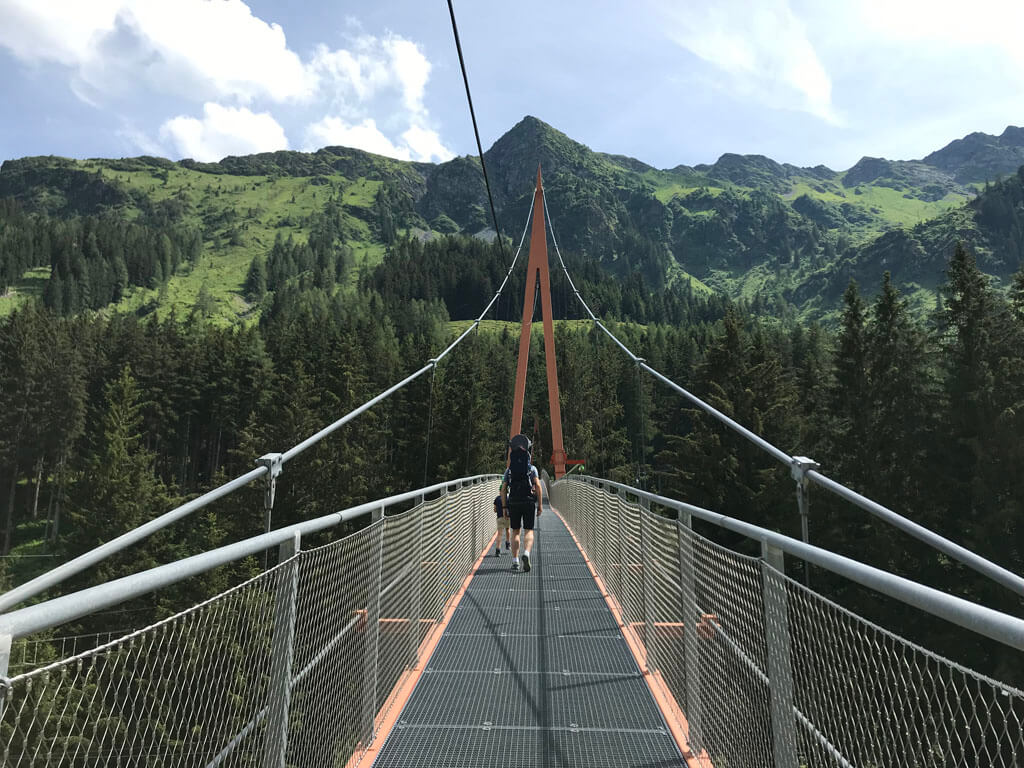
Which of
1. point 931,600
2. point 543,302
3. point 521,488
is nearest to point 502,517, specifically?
point 521,488

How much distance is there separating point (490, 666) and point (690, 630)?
157cm

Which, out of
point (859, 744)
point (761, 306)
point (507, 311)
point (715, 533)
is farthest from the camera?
point (761, 306)

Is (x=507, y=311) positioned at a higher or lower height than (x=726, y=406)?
higher

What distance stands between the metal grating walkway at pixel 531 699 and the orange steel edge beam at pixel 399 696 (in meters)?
0.04

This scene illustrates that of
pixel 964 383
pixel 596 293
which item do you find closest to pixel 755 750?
pixel 964 383

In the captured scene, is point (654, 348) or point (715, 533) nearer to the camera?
point (715, 533)

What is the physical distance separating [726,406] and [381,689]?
1041 inches

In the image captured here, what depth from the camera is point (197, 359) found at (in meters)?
54.8

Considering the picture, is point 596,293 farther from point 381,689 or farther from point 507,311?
point 381,689

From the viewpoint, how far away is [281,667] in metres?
2.30

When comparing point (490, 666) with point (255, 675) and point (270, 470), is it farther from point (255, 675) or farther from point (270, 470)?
point (255, 675)

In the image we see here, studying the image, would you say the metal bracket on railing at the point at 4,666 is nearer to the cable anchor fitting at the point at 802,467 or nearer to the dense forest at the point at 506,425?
the cable anchor fitting at the point at 802,467

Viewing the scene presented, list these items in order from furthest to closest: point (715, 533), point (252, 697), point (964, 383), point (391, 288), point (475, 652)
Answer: point (391, 288), point (715, 533), point (964, 383), point (475, 652), point (252, 697)

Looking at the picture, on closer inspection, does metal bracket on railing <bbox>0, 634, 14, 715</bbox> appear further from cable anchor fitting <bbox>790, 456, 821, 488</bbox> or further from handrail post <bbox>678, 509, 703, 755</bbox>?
cable anchor fitting <bbox>790, 456, 821, 488</bbox>
